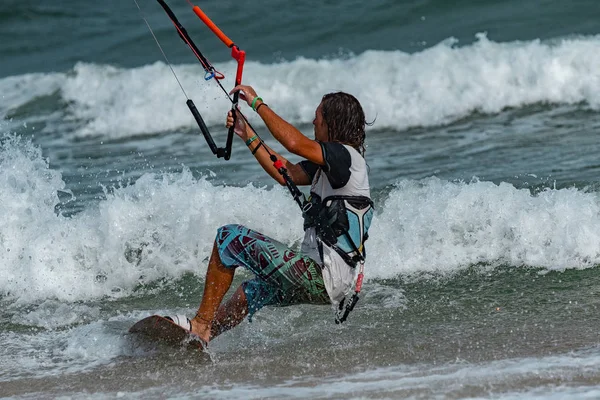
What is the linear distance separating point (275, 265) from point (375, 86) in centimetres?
932

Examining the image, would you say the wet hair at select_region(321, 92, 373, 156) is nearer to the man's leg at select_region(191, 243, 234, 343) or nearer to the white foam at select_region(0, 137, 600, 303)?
the man's leg at select_region(191, 243, 234, 343)

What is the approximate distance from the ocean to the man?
1.47 feet

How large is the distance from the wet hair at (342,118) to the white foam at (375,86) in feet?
25.5

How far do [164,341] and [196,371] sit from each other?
293 mm

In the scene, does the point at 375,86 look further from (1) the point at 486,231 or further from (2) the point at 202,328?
(2) the point at 202,328

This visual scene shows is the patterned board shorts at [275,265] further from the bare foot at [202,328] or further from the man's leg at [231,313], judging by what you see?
the bare foot at [202,328]

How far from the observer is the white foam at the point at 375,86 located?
43.0 feet

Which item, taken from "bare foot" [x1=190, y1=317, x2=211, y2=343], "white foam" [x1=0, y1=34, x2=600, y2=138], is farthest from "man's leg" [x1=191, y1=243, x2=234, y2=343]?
"white foam" [x1=0, y1=34, x2=600, y2=138]

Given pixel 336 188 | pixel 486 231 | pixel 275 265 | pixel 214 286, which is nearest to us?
pixel 336 188

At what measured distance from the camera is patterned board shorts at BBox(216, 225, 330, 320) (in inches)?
198

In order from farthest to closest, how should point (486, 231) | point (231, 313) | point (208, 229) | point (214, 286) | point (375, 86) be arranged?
point (375, 86) < point (208, 229) < point (486, 231) < point (231, 313) < point (214, 286)

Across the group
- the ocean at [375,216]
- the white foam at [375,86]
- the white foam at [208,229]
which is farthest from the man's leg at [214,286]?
the white foam at [375,86]

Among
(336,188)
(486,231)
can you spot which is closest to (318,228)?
(336,188)

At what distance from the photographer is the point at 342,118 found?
495 cm
